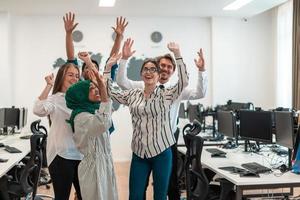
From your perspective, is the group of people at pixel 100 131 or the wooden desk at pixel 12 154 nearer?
the group of people at pixel 100 131

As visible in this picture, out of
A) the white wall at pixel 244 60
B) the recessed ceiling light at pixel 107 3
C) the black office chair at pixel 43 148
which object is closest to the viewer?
the black office chair at pixel 43 148

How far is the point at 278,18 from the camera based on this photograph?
845 cm

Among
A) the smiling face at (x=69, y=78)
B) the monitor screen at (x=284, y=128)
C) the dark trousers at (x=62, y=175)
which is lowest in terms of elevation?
the dark trousers at (x=62, y=175)

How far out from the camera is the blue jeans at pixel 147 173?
9.34ft

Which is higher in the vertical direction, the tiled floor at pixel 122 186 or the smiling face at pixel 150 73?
the smiling face at pixel 150 73

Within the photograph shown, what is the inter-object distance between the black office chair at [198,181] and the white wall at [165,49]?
484cm

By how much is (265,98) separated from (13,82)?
5.70 meters

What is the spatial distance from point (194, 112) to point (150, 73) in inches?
165

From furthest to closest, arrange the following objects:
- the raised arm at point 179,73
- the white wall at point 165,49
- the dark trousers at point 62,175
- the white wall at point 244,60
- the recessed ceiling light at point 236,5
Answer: the white wall at point 244,60, the white wall at point 165,49, the recessed ceiling light at point 236,5, the raised arm at point 179,73, the dark trousers at point 62,175

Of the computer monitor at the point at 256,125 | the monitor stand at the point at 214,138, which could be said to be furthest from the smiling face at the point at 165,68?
the monitor stand at the point at 214,138

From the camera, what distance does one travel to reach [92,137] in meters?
2.32

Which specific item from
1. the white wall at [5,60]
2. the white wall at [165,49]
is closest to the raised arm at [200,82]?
the white wall at [165,49]

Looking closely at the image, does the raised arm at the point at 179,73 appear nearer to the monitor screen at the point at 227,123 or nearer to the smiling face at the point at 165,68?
the smiling face at the point at 165,68

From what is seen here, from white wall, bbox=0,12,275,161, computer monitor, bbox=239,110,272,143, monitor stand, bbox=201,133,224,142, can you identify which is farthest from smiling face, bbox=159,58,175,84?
white wall, bbox=0,12,275,161
